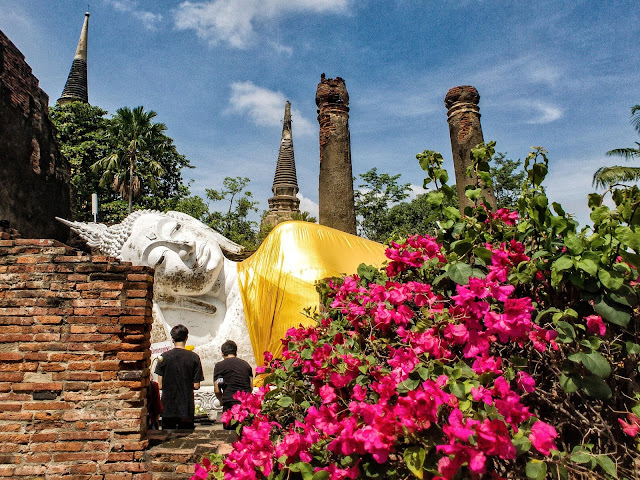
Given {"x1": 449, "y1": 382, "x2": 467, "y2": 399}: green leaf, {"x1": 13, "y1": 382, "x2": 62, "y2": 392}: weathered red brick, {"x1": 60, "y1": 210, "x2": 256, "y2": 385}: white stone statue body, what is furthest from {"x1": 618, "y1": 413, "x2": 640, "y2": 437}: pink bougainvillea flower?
{"x1": 60, "y1": 210, "x2": 256, "y2": 385}: white stone statue body

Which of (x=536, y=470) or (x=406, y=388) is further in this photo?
(x=406, y=388)

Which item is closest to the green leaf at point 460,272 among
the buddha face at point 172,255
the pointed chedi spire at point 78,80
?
the buddha face at point 172,255

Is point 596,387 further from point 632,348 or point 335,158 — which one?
point 335,158

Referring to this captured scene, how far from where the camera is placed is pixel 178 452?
294 cm

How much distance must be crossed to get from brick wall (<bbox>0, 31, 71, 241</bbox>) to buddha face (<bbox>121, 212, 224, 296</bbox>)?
4.19 metres

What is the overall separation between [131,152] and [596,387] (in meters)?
20.6

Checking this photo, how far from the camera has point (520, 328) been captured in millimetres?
1530

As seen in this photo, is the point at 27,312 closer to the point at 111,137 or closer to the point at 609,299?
the point at 609,299

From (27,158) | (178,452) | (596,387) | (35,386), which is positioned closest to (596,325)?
(596,387)

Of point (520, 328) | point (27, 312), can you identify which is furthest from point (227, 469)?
point (27, 312)

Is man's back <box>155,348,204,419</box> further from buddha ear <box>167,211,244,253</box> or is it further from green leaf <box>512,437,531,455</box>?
green leaf <box>512,437,531,455</box>

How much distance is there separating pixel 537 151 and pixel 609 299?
0.55 metres

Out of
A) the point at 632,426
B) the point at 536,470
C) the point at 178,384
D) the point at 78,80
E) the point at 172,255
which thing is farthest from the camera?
the point at 78,80

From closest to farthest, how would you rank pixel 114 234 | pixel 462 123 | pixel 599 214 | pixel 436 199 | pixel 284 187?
1. pixel 599 214
2. pixel 436 199
3. pixel 114 234
4. pixel 462 123
5. pixel 284 187
